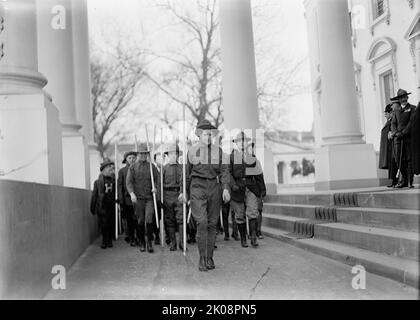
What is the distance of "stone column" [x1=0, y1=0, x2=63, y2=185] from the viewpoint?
19.9 ft

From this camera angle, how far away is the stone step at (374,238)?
585 centimetres

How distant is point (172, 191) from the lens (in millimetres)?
9750

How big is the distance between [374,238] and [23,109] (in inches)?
201

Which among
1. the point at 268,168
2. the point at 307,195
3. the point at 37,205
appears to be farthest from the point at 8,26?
the point at 268,168

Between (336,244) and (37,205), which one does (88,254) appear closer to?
(37,205)

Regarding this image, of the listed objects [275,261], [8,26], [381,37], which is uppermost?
[381,37]

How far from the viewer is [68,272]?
22.6 feet

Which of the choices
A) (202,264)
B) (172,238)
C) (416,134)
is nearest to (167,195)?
(172,238)

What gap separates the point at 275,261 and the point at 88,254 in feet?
11.9

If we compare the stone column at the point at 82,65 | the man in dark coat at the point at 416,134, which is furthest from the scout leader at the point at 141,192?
the stone column at the point at 82,65

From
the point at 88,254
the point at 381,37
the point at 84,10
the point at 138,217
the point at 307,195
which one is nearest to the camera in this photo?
the point at 88,254

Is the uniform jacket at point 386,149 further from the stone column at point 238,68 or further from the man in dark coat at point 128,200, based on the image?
the man in dark coat at point 128,200

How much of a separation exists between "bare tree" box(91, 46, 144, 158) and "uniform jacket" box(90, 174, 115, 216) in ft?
70.1

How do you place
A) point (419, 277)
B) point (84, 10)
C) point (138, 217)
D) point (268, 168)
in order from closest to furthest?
point (419, 277) → point (138, 217) → point (268, 168) → point (84, 10)
